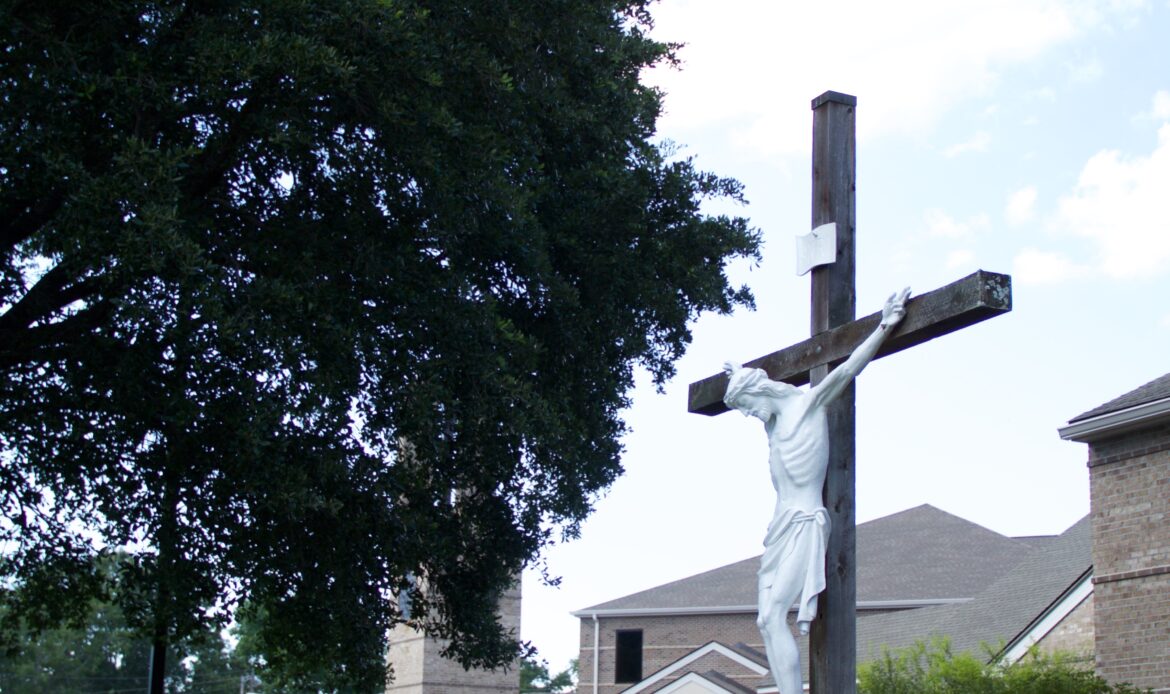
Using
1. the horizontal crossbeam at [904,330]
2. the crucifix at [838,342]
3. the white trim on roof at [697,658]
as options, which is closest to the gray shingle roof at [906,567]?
the white trim on roof at [697,658]

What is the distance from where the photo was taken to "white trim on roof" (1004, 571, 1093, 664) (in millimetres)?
23828

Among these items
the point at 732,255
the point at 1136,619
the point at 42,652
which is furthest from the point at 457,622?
the point at 42,652

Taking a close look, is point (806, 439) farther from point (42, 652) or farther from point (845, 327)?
point (42, 652)

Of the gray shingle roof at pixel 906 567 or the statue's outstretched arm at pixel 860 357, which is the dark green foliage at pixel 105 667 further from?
the statue's outstretched arm at pixel 860 357

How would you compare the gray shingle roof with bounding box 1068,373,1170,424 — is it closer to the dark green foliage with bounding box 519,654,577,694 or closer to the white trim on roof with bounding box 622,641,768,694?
the white trim on roof with bounding box 622,641,768,694

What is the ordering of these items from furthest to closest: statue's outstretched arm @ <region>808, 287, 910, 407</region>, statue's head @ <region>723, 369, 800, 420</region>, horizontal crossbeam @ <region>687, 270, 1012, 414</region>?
1. statue's head @ <region>723, 369, 800, 420</region>
2. statue's outstretched arm @ <region>808, 287, 910, 407</region>
3. horizontal crossbeam @ <region>687, 270, 1012, 414</region>

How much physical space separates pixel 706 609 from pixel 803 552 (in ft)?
123

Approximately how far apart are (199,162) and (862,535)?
36771 mm

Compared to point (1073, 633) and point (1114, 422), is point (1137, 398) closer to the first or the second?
point (1114, 422)

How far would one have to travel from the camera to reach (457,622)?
14406 mm

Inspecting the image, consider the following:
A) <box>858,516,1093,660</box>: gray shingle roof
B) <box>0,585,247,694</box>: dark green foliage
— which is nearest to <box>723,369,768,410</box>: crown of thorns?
<box>858,516,1093,660</box>: gray shingle roof

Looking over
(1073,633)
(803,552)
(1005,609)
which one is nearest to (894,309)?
(803,552)

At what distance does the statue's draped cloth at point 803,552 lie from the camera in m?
7.32

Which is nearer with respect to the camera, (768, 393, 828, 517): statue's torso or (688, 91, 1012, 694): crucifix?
Answer: (688, 91, 1012, 694): crucifix
